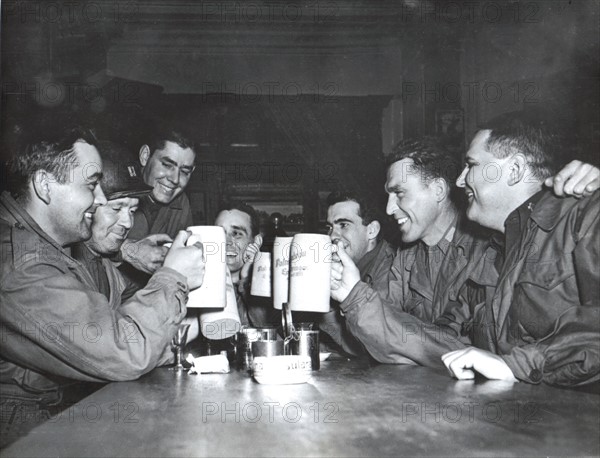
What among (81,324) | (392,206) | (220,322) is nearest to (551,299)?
(220,322)

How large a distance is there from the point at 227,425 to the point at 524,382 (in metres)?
0.75

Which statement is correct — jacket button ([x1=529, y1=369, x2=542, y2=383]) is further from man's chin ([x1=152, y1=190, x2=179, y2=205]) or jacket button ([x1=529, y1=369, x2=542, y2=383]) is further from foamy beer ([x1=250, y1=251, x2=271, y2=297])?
man's chin ([x1=152, y1=190, x2=179, y2=205])

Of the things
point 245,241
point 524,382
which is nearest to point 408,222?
point 245,241

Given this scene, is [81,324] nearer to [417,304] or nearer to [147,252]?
[147,252]

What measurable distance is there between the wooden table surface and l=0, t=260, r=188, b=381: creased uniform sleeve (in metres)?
0.09

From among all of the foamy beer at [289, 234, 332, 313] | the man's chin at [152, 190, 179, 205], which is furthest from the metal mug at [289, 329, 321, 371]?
the man's chin at [152, 190, 179, 205]

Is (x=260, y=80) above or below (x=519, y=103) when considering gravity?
above

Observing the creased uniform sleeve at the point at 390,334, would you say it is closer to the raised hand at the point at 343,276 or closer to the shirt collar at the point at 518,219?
the raised hand at the point at 343,276

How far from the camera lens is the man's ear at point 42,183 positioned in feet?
5.46

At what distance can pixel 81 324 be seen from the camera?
51.9 inches

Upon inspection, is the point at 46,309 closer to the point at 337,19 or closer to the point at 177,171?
the point at 177,171

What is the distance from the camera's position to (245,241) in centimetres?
285

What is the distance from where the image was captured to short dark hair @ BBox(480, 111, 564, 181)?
194 cm

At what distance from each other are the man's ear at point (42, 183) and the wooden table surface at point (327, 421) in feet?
2.28
